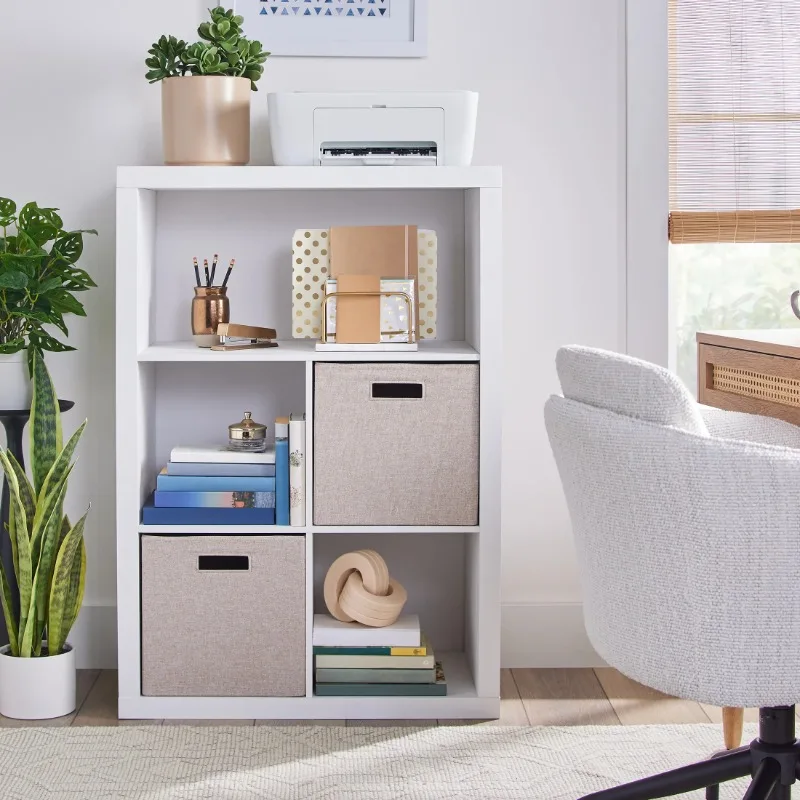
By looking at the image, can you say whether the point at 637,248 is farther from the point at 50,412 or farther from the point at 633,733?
the point at 50,412

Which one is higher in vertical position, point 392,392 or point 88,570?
point 392,392

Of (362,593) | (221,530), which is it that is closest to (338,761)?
(362,593)

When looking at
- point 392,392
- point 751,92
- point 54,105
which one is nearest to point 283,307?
point 392,392

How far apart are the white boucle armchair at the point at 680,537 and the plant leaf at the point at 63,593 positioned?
1196 mm

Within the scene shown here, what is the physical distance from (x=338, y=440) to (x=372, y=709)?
0.60 m

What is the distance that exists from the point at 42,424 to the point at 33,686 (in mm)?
568

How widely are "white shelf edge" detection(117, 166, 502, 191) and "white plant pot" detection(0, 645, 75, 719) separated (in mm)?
1044

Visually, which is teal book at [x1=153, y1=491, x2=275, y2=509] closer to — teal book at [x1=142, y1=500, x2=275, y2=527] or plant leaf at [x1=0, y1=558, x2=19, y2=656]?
teal book at [x1=142, y1=500, x2=275, y2=527]

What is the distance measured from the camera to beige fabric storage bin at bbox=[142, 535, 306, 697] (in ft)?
7.68

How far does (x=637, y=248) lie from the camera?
266cm

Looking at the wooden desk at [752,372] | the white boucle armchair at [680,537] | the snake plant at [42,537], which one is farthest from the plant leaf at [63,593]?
the wooden desk at [752,372]

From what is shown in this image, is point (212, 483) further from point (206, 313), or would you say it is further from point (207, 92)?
point (207, 92)

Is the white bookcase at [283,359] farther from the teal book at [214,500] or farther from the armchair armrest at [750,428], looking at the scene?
the armchair armrest at [750,428]

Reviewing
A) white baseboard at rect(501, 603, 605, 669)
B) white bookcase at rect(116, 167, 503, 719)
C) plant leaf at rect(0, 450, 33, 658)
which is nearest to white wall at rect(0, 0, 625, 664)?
white baseboard at rect(501, 603, 605, 669)
